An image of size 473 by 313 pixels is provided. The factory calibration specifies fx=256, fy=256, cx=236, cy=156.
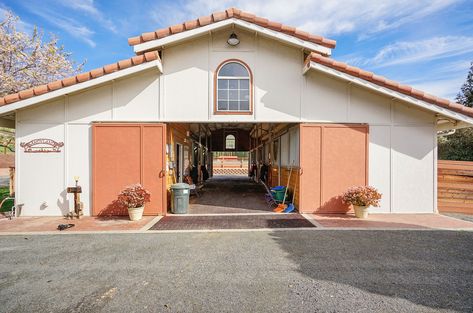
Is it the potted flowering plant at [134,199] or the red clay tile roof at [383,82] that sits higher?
the red clay tile roof at [383,82]

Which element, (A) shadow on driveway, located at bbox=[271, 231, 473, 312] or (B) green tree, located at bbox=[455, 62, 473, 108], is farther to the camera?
(B) green tree, located at bbox=[455, 62, 473, 108]

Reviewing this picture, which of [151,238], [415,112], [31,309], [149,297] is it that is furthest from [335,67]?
[31,309]

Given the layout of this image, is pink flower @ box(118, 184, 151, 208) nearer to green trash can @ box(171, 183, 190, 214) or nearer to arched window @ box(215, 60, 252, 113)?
green trash can @ box(171, 183, 190, 214)

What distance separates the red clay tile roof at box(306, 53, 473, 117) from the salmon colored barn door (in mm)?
5109

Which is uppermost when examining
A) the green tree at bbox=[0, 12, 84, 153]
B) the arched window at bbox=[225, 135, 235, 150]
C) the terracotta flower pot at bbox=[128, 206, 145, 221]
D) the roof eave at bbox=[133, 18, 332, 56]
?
the green tree at bbox=[0, 12, 84, 153]

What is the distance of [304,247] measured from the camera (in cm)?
504

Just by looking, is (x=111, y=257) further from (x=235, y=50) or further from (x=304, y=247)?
(x=235, y=50)

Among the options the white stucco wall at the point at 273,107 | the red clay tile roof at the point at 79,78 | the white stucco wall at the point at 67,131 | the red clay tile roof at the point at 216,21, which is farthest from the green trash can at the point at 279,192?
the red clay tile roof at the point at 79,78

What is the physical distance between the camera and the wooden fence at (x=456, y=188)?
333 inches

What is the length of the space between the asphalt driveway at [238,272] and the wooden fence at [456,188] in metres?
3.13

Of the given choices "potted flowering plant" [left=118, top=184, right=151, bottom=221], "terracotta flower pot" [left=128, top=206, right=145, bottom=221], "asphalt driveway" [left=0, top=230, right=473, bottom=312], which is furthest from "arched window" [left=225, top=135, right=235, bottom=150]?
"asphalt driveway" [left=0, top=230, right=473, bottom=312]

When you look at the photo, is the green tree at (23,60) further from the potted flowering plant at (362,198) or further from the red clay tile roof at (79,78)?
the potted flowering plant at (362,198)

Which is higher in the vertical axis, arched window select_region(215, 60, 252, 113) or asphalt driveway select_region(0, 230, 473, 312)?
arched window select_region(215, 60, 252, 113)

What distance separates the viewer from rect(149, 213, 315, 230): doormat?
656 centimetres
